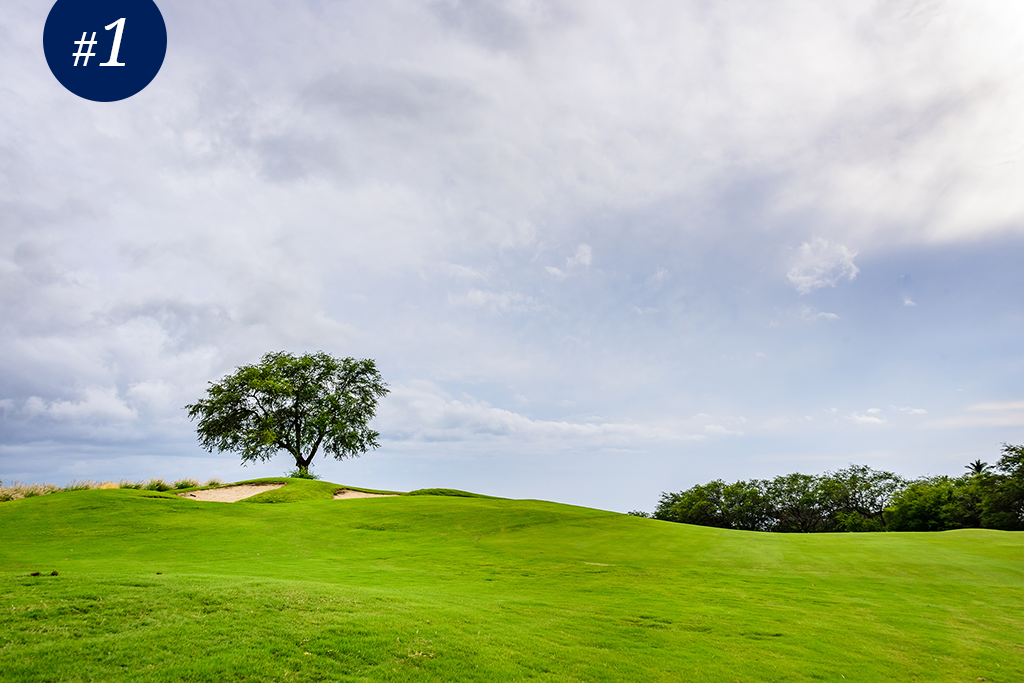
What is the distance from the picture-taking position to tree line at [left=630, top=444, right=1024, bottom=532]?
4419 centimetres

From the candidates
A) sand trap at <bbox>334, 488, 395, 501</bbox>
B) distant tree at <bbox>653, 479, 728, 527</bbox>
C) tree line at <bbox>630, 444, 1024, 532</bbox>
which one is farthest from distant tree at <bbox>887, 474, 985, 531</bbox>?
sand trap at <bbox>334, 488, 395, 501</bbox>

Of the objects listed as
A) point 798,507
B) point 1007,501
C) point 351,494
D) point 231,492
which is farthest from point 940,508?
point 231,492

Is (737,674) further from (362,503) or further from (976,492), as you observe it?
(976,492)

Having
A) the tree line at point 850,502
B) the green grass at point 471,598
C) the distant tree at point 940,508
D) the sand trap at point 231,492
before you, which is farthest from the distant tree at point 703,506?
the sand trap at point 231,492

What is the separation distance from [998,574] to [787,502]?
144 feet

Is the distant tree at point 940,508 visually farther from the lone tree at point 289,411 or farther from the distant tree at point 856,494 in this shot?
the lone tree at point 289,411

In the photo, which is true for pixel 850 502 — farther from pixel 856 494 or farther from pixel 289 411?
pixel 289 411

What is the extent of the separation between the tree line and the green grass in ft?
73.6

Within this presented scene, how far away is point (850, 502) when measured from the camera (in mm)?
56656

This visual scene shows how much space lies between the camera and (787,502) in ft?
191

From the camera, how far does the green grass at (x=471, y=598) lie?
310 inches

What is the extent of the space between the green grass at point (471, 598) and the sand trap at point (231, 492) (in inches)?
253

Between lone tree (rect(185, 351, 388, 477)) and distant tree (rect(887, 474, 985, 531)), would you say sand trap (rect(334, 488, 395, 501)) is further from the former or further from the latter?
distant tree (rect(887, 474, 985, 531))

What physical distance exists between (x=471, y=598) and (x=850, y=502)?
191ft
